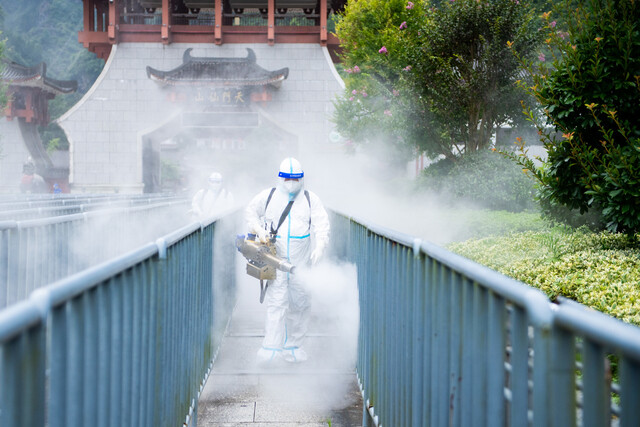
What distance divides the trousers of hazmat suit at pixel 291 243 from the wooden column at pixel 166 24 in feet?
88.8

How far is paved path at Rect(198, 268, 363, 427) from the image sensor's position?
4.54 metres

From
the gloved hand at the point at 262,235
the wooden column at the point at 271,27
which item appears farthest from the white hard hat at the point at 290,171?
the wooden column at the point at 271,27

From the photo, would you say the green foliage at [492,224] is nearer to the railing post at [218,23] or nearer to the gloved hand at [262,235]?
the gloved hand at [262,235]

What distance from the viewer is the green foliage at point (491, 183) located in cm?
1273

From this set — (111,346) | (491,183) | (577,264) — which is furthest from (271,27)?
(111,346)

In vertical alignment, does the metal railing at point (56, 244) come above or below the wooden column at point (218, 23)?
below

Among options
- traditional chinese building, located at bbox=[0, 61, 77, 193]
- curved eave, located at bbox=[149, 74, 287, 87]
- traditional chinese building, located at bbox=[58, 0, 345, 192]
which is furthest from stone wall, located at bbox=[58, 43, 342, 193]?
traditional chinese building, located at bbox=[0, 61, 77, 193]

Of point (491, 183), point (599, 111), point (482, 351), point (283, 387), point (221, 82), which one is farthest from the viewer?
point (221, 82)

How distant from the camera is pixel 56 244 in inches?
231

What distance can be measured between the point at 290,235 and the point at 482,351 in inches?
172

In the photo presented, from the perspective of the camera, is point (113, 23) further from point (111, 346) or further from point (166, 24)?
point (111, 346)

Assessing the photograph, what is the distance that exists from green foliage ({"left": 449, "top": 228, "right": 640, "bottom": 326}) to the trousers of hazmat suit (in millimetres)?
1767

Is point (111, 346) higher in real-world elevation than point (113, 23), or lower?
lower

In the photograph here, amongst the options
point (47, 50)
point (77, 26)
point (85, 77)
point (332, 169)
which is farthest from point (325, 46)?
point (77, 26)
